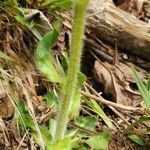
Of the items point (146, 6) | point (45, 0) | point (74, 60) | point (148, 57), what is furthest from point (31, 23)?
point (146, 6)

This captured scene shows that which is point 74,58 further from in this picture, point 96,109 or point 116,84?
point 116,84

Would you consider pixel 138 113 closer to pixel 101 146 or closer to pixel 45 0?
pixel 101 146

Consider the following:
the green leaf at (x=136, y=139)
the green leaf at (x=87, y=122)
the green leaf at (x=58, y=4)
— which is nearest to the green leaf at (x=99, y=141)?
the green leaf at (x=87, y=122)

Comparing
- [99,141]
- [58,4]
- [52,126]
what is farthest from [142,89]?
[58,4]

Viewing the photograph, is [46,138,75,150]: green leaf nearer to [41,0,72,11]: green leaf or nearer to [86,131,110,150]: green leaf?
[86,131,110,150]: green leaf

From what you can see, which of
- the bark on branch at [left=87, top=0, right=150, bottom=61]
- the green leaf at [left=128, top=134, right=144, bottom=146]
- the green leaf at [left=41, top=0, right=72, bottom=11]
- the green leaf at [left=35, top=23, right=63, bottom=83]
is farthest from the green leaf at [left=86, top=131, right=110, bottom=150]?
the bark on branch at [left=87, top=0, right=150, bottom=61]

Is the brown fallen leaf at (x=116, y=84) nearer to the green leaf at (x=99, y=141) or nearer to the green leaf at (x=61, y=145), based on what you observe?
the green leaf at (x=99, y=141)
